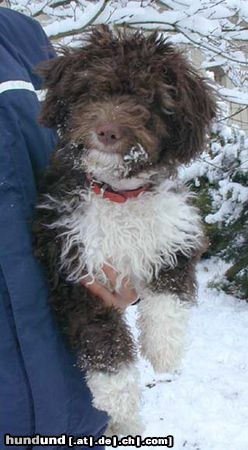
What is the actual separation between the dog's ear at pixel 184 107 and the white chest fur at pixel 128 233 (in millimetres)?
211

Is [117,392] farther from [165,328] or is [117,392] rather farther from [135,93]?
[135,93]

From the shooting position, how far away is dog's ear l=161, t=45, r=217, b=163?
195 centimetres

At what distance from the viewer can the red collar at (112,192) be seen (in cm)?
214

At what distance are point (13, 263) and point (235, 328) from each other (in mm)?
5661

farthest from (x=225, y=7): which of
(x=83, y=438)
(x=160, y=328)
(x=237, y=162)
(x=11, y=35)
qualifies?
(x=83, y=438)

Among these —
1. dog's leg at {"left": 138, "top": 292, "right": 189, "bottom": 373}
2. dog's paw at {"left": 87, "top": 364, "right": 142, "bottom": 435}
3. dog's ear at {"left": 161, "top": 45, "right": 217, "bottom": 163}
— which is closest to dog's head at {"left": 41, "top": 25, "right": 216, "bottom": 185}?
dog's ear at {"left": 161, "top": 45, "right": 217, "bottom": 163}

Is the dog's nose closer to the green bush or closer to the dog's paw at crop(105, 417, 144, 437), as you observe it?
the dog's paw at crop(105, 417, 144, 437)

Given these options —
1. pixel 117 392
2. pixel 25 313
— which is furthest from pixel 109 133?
pixel 117 392

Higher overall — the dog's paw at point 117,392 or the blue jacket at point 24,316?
the blue jacket at point 24,316

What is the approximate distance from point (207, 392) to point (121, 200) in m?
3.90

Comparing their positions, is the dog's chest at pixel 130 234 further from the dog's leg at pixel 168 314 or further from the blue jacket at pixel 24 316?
the blue jacket at pixel 24 316

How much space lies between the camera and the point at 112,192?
2.16 meters

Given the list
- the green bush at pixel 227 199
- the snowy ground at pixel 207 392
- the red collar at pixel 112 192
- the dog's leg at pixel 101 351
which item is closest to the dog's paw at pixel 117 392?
the dog's leg at pixel 101 351

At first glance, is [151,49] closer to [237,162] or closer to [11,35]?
[11,35]
